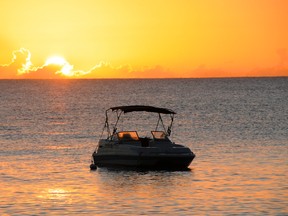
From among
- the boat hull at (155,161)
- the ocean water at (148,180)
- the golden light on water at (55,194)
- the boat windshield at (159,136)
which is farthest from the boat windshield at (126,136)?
the golden light on water at (55,194)

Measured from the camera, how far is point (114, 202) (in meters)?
43.1

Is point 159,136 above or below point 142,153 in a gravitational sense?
above

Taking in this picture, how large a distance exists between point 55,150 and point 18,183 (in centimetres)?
2152

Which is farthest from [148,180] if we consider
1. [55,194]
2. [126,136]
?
[55,194]

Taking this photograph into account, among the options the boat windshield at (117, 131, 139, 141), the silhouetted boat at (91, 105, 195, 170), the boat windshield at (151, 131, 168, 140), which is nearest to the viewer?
the silhouetted boat at (91, 105, 195, 170)

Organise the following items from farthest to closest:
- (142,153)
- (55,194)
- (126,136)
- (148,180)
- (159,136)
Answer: (126,136), (159,136), (142,153), (148,180), (55,194)

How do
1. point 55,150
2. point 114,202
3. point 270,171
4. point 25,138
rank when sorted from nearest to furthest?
point 114,202 → point 270,171 → point 55,150 → point 25,138

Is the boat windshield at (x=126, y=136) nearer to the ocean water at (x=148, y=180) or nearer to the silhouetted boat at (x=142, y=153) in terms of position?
the silhouetted boat at (x=142, y=153)

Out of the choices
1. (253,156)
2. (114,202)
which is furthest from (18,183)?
(253,156)

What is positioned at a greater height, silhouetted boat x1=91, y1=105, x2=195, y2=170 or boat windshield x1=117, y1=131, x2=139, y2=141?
boat windshield x1=117, y1=131, x2=139, y2=141

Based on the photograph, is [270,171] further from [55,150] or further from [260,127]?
[260,127]

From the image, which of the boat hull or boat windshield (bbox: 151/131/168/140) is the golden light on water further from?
boat windshield (bbox: 151/131/168/140)

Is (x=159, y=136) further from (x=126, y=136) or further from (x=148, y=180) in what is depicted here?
(x=148, y=180)

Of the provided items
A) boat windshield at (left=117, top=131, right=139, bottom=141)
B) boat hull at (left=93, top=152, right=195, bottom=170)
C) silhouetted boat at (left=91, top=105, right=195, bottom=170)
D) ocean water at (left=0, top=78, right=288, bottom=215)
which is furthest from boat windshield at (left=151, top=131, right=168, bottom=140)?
ocean water at (left=0, top=78, right=288, bottom=215)
